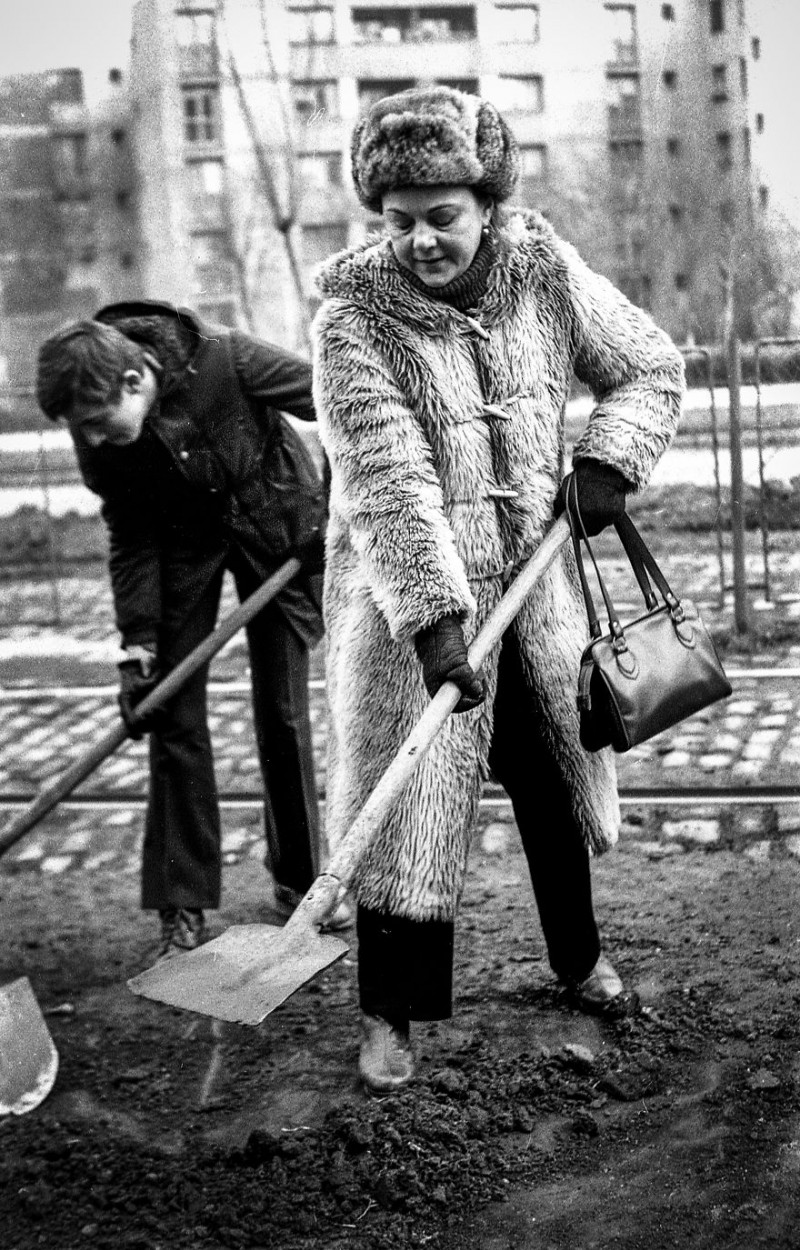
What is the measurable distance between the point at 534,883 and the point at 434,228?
153 cm

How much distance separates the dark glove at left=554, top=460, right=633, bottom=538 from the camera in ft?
9.95

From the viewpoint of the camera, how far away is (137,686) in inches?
155

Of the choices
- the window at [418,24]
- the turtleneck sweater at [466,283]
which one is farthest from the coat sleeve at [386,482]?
the window at [418,24]

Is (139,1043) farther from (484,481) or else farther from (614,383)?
(614,383)

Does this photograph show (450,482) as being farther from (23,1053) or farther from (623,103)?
(623,103)

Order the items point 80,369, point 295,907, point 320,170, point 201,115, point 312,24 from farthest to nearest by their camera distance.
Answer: point 201,115 → point 320,170 → point 312,24 → point 295,907 → point 80,369

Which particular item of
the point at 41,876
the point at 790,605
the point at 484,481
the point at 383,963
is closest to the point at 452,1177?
the point at 383,963

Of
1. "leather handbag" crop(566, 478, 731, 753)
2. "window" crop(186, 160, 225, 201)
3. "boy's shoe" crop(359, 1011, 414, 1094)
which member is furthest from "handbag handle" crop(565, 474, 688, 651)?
"window" crop(186, 160, 225, 201)

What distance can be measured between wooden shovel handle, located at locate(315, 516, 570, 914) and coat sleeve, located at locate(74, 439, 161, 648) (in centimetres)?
129

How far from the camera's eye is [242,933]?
9.34 feet

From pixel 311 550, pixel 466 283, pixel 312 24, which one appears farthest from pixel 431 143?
pixel 312 24

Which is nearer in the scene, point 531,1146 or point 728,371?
point 531,1146

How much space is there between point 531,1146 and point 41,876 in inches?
95.0

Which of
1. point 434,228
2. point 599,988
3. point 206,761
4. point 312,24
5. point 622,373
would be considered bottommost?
point 599,988
